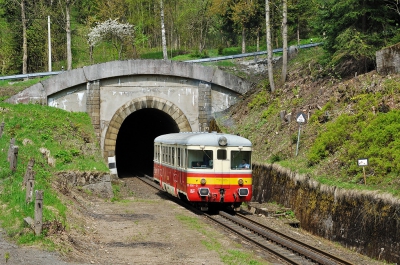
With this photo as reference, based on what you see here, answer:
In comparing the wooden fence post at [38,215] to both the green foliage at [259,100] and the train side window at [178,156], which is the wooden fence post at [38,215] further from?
the green foliage at [259,100]

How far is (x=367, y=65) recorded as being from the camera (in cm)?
2381

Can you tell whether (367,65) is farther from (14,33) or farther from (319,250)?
(14,33)

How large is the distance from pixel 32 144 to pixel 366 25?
1557cm

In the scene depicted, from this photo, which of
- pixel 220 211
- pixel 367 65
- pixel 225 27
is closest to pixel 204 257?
pixel 220 211

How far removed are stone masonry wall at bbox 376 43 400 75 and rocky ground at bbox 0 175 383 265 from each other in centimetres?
684

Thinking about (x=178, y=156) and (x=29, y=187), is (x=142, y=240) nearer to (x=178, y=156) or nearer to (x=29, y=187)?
(x=29, y=187)

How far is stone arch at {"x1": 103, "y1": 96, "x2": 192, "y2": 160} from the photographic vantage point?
102 ft

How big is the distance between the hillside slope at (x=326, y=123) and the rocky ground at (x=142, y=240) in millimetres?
2308

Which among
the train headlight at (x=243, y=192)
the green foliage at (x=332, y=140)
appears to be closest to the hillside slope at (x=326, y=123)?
the green foliage at (x=332, y=140)

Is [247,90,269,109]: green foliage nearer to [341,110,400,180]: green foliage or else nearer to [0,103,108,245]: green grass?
[0,103,108,245]: green grass

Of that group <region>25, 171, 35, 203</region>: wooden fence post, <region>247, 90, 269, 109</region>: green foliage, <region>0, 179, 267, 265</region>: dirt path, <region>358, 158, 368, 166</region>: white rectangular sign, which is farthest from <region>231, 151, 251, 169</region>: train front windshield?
<region>247, 90, 269, 109</region>: green foliage

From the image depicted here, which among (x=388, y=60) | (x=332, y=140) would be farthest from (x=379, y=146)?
(x=388, y=60)

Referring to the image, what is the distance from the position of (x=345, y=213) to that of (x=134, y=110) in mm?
18044

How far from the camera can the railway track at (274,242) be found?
1295 cm
